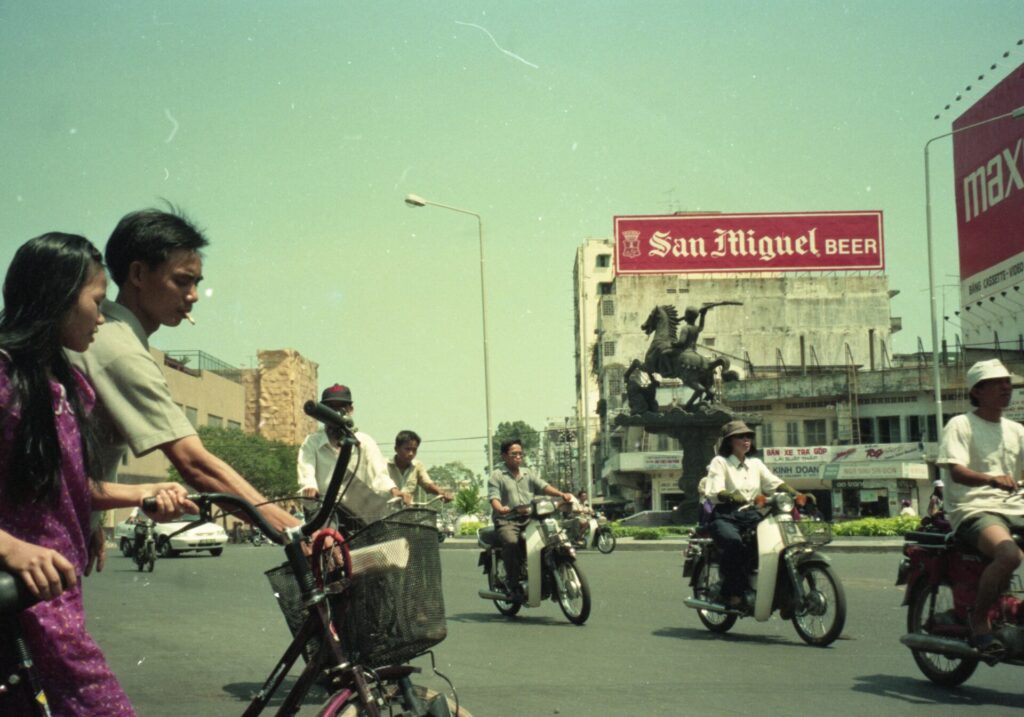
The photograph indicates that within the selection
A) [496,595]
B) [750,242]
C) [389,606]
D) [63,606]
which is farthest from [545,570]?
[750,242]

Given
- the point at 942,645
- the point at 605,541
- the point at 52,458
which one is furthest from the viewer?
the point at 605,541

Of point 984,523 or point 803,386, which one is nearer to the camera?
point 984,523

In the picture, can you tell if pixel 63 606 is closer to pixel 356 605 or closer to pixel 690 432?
pixel 356 605

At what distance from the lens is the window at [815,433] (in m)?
64.7

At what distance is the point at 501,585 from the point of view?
11.6 meters

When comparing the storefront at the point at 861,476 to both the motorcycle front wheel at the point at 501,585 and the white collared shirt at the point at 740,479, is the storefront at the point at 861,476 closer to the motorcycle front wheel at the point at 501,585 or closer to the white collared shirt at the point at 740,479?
the motorcycle front wheel at the point at 501,585

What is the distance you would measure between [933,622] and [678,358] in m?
26.0

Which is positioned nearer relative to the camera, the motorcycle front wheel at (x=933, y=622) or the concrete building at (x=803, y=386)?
the motorcycle front wheel at (x=933, y=622)

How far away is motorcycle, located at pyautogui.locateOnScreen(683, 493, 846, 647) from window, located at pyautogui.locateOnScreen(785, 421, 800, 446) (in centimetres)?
5746

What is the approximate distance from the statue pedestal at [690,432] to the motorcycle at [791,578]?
22.4 metres

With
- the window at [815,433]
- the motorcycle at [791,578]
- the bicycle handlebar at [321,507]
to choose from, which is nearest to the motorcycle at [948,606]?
the motorcycle at [791,578]

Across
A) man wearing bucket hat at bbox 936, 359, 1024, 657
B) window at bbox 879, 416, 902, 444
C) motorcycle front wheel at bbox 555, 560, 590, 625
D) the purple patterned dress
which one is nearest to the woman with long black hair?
the purple patterned dress

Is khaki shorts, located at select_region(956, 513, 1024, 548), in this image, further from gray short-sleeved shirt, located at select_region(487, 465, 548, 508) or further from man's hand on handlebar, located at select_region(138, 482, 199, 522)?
gray short-sleeved shirt, located at select_region(487, 465, 548, 508)

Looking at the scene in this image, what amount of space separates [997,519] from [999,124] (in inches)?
1955
